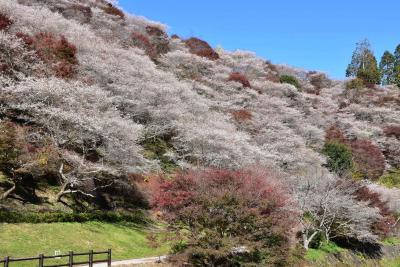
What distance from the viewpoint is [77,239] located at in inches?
790

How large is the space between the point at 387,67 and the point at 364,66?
509 centimetres

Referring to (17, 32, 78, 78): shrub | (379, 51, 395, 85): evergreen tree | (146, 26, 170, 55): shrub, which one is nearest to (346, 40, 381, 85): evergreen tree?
(379, 51, 395, 85): evergreen tree

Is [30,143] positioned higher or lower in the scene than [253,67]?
lower

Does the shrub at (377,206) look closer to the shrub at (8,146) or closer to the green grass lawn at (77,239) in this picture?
the green grass lawn at (77,239)

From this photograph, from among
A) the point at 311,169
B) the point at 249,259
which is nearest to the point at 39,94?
the point at 249,259

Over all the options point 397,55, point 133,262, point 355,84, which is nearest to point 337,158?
point 133,262

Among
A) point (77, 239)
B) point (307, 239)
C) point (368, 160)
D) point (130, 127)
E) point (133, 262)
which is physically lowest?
point (307, 239)

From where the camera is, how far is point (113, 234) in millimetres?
22484

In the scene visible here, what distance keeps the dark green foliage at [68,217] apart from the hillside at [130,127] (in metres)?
0.90

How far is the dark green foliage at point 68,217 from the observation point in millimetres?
19172

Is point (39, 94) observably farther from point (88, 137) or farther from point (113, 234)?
point (113, 234)

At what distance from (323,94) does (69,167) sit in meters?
65.1

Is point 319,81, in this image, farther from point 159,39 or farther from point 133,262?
point 133,262

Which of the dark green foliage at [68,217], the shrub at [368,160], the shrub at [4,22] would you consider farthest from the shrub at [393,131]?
the shrub at [4,22]
